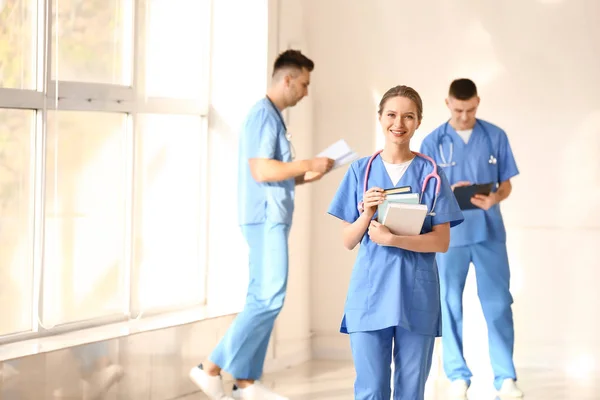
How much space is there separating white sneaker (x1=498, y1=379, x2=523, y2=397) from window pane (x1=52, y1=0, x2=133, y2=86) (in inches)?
82.2

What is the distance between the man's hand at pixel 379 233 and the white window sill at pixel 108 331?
1.35 meters

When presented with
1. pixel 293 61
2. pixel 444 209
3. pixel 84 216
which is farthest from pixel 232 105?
pixel 444 209

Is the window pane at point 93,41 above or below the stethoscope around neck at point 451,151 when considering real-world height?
above

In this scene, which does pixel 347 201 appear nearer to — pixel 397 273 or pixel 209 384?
pixel 397 273

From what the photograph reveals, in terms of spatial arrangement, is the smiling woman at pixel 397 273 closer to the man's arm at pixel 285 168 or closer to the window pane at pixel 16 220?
the man's arm at pixel 285 168

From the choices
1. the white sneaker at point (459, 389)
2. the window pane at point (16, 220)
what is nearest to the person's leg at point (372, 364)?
the window pane at point (16, 220)

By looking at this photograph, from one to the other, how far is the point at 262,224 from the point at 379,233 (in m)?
1.37

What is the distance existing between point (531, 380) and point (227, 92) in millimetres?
1984

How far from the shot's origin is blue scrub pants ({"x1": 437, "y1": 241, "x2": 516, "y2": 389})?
4414mm

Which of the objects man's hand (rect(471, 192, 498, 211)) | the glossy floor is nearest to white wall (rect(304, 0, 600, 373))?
the glossy floor

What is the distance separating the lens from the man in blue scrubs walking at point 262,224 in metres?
4.01

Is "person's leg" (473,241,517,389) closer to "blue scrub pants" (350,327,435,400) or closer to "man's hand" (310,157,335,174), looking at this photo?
"man's hand" (310,157,335,174)

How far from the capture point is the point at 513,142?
5.12m

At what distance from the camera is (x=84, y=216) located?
4055mm
